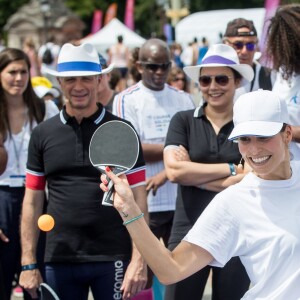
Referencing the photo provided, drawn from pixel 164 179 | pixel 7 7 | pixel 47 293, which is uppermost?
pixel 164 179

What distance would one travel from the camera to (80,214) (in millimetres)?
4168

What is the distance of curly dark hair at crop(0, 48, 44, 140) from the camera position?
17.7ft

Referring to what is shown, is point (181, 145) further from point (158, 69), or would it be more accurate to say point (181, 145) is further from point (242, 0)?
point (242, 0)

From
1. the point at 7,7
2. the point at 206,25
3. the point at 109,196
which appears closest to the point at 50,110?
the point at 109,196

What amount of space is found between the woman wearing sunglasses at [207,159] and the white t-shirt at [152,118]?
921 millimetres

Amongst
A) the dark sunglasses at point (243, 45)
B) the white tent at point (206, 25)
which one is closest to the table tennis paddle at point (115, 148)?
the dark sunglasses at point (243, 45)

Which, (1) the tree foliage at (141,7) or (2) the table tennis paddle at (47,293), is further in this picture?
(1) the tree foliage at (141,7)

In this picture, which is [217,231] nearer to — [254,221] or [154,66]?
[254,221]

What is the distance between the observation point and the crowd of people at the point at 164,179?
10.0 ft

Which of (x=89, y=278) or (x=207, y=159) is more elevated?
(x=207, y=159)

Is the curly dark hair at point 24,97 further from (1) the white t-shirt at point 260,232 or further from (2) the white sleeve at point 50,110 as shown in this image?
(1) the white t-shirt at point 260,232

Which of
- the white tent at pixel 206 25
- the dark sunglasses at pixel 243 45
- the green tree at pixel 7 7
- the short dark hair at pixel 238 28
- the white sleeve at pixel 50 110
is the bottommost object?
the green tree at pixel 7 7

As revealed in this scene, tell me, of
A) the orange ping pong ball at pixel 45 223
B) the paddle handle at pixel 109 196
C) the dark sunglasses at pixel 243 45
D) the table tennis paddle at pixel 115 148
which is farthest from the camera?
the dark sunglasses at pixel 243 45

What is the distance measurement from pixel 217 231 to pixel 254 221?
153 mm
